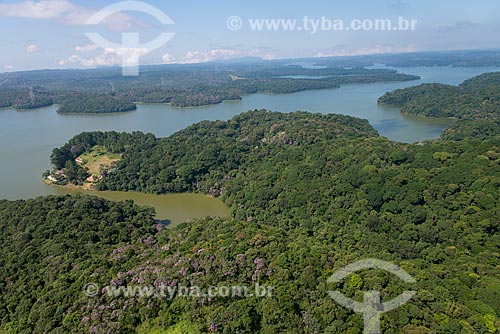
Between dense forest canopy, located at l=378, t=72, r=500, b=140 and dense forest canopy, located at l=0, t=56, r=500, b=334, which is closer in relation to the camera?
dense forest canopy, located at l=0, t=56, r=500, b=334

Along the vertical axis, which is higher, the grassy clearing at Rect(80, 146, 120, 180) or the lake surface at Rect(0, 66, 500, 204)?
the lake surface at Rect(0, 66, 500, 204)

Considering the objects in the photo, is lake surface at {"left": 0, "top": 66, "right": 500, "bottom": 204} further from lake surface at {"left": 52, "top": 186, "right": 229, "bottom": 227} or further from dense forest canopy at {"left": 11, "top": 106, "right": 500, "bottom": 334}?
lake surface at {"left": 52, "top": 186, "right": 229, "bottom": 227}

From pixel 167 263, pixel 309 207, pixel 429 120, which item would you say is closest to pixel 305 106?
pixel 429 120

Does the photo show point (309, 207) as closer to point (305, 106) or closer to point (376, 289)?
point (376, 289)

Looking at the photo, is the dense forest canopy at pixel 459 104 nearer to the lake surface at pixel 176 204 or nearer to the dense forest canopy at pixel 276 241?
the dense forest canopy at pixel 276 241

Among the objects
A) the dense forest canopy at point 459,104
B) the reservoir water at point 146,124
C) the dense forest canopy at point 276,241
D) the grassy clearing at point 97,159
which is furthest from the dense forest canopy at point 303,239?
the dense forest canopy at point 459,104

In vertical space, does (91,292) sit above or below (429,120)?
below

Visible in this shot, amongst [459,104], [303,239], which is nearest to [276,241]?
[303,239]

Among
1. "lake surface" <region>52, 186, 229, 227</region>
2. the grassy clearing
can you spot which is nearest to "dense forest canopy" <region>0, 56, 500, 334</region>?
"lake surface" <region>52, 186, 229, 227</region>

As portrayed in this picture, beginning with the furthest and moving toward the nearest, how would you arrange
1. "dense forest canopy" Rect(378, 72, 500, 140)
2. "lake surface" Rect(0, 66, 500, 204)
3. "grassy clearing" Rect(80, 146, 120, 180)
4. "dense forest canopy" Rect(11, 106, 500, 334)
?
"dense forest canopy" Rect(378, 72, 500, 140)
"lake surface" Rect(0, 66, 500, 204)
"grassy clearing" Rect(80, 146, 120, 180)
"dense forest canopy" Rect(11, 106, 500, 334)
